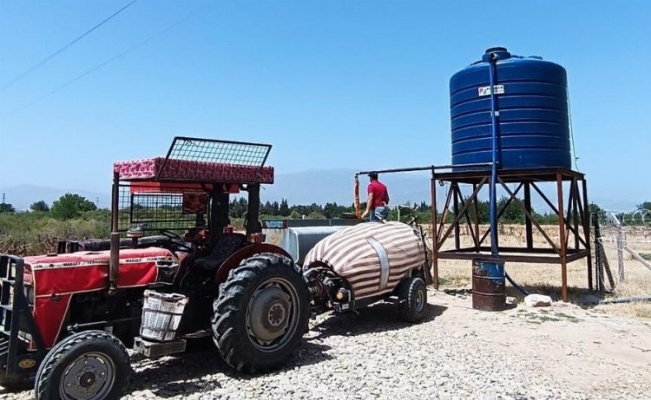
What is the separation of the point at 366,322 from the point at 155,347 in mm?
4055

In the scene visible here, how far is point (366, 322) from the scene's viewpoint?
28.3 feet

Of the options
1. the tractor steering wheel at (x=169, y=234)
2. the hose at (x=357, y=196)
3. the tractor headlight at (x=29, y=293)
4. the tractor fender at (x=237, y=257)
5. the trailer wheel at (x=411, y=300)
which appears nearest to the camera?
the tractor headlight at (x=29, y=293)

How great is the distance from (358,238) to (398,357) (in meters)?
2.46

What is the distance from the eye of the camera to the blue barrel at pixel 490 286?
31.7 ft

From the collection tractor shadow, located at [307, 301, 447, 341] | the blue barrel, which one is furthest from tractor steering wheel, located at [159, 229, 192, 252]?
the blue barrel

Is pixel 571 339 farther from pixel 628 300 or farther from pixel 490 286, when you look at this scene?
pixel 628 300

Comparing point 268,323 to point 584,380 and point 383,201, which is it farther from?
point 383,201

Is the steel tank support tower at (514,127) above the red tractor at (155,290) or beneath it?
above

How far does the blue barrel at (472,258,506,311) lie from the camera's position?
9.67 metres

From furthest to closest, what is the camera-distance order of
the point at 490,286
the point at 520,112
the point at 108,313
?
the point at 520,112
the point at 490,286
the point at 108,313

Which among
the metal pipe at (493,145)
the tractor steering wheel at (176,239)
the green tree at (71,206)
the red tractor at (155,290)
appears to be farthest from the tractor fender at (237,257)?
the green tree at (71,206)

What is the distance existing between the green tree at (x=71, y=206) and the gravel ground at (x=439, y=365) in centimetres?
3082

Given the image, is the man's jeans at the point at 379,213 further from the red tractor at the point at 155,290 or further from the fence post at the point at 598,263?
the fence post at the point at 598,263

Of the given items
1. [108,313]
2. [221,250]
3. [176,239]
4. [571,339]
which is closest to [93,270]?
[108,313]
